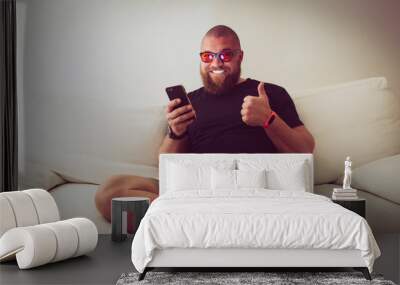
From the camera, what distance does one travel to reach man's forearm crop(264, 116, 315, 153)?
24.8 feet

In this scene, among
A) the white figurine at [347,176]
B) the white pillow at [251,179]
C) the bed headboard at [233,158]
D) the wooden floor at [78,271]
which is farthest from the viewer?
the bed headboard at [233,158]

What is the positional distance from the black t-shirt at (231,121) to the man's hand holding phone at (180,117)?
0.06 meters

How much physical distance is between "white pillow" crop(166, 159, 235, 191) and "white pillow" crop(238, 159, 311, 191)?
0.24 m

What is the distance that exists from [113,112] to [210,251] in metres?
3.07

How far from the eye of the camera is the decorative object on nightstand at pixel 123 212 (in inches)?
275

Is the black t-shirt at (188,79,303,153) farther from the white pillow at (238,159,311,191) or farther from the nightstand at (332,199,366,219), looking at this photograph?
the nightstand at (332,199,366,219)

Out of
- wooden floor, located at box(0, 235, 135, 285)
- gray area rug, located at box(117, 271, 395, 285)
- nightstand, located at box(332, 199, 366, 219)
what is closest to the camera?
gray area rug, located at box(117, 271, 395, 285)

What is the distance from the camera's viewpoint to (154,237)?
5.05m

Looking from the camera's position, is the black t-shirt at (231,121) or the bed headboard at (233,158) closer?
the bed headboard at (233,158)

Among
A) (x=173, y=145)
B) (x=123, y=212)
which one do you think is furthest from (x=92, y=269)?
(x=173, y=145)

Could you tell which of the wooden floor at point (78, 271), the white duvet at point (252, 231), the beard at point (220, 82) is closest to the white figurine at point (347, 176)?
the beard at point (220, 82)

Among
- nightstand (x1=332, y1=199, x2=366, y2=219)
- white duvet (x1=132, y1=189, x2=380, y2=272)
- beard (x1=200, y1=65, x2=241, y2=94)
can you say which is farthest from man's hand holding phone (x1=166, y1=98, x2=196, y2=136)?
white duvet (x1=132, y1=189, x2=380, y2=272)

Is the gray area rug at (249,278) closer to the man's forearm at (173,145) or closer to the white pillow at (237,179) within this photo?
the white pillow at (237,179)

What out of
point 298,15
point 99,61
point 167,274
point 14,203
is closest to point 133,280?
point 167,274
